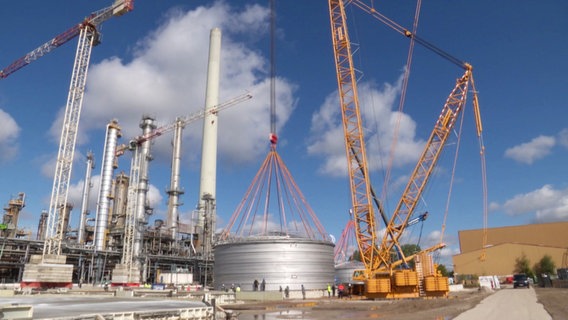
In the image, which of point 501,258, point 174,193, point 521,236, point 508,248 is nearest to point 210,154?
point 174,193

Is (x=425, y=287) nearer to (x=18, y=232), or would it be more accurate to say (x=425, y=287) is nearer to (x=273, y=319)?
(x=273, y=319)

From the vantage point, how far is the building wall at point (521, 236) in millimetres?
121000

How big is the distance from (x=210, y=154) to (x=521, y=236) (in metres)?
103

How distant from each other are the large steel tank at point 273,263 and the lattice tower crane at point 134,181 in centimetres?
2233

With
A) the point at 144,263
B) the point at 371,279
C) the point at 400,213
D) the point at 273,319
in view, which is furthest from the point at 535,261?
the point at 273,319

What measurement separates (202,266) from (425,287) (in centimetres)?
5111

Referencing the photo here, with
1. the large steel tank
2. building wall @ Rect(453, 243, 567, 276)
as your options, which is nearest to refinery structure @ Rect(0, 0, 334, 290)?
the large steel tank

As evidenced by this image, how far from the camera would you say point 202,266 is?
274ft

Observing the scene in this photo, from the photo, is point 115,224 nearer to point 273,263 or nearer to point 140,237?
point 140,237

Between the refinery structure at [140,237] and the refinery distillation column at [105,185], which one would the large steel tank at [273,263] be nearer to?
the refinery structure at [140,237]

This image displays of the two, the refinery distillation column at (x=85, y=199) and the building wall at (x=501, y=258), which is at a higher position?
the refinery distillation column at (x=85, y=199)

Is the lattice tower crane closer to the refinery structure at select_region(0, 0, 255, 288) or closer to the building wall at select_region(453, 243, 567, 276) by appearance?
the refinery structure at select_region(0, 0, 255, 288)

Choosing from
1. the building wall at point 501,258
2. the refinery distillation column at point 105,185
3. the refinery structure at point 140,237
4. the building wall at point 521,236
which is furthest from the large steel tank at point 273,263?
the building wall at point 521,236

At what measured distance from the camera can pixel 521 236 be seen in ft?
416
